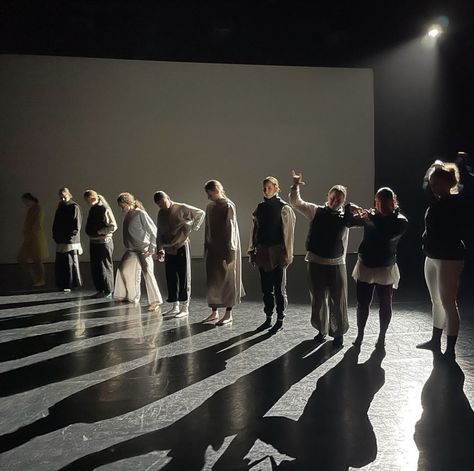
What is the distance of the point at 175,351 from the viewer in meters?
3.75

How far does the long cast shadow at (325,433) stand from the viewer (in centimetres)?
218

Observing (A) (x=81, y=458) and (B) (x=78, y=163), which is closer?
(A) (x=81, y=458)

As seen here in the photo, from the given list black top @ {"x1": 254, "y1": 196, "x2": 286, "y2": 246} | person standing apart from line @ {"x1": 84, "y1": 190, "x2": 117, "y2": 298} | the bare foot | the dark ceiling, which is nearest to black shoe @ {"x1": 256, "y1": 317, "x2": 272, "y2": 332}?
the bare foot

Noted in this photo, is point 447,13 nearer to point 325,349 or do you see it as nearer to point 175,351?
point 325,349

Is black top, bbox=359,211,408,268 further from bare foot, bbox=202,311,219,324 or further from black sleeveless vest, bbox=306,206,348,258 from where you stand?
bare foot, bbox=202,311,219,324

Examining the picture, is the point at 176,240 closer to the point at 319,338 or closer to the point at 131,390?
the point at 319,338

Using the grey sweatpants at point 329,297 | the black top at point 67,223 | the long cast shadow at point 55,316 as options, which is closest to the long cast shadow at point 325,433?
the grey sweatpants at point 329,297

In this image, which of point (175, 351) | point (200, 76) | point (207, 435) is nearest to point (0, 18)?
point (200, 76)

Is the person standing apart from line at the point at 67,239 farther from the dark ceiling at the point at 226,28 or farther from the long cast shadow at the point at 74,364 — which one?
the dark ceiling at the point at 226,28

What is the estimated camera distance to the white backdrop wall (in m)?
8.88

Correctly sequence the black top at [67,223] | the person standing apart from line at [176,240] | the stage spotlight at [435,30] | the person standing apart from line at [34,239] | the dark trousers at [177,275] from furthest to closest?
the stage spotlight at [435,30] < the person standing apart from line at [34,239] < the black top at [67,223] < the dark trousers at [177,275] < the person standing apart from line at [176,240]

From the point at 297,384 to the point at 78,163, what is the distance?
23.2 ft

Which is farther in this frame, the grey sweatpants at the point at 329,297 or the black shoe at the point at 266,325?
the black shoe at the point at 266,325

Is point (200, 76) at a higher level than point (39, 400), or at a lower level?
higher
